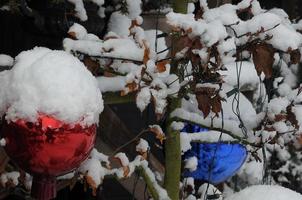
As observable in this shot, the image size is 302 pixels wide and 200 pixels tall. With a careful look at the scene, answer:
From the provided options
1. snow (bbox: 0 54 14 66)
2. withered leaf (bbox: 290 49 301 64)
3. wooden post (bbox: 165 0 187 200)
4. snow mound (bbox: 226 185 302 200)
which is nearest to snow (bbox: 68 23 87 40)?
snow (bbox: 0 54 14 66)

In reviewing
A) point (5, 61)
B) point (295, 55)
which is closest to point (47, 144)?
point (5, 61)

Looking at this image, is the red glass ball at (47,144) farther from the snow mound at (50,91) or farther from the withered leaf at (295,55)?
the withered leaf at (295,55)

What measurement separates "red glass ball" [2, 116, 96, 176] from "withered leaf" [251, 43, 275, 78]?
1.94ft

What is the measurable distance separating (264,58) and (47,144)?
769 millimetres

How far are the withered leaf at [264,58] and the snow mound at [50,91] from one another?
1.82 ft

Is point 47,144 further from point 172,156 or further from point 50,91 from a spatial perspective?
point 172,156

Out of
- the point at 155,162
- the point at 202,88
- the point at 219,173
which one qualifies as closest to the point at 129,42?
the point at 202,88

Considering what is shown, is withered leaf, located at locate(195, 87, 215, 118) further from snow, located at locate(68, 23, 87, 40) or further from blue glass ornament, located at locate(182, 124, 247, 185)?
blue glass ornament, located at locate(182, 124, 247, 185)

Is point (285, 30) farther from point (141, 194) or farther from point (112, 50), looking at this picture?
point (141, 194)

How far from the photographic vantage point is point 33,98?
1.54m

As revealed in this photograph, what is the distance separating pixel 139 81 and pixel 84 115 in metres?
0.36

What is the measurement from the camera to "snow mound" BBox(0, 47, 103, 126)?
1.53 metres

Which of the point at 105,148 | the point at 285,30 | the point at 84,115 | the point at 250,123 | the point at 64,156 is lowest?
the point at 105,148

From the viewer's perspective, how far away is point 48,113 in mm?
1533
